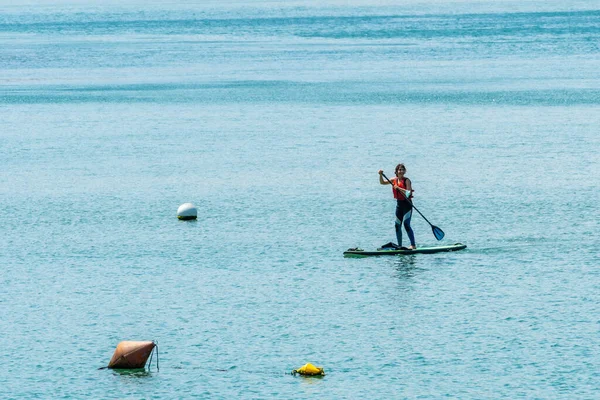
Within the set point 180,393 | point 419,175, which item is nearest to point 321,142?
point 419,175

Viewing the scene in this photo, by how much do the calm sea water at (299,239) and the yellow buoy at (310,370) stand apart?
23cm

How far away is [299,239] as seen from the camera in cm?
3256

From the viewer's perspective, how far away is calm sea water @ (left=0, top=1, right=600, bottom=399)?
22.1 meters

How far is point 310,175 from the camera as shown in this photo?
4328 cm

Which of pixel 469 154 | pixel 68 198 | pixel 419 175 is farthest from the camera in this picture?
pixel 469 154

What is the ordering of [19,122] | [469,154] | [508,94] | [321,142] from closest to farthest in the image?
[469,154]
[321,142]
[19,122]
[508,94]

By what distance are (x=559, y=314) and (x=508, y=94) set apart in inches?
1829

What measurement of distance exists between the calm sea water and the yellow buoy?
23 cm

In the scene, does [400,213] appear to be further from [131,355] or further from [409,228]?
[131,355]

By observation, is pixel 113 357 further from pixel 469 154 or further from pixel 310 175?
pixel 469 154

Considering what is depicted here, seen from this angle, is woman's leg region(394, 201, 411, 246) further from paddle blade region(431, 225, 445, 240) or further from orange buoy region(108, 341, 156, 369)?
orange buoy region(108, 341, 156, 369)

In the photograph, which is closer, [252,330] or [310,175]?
[252,330]

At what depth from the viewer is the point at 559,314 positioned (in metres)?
24.8

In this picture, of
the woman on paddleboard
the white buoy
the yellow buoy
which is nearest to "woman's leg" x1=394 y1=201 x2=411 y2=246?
the woman on paddleboard
